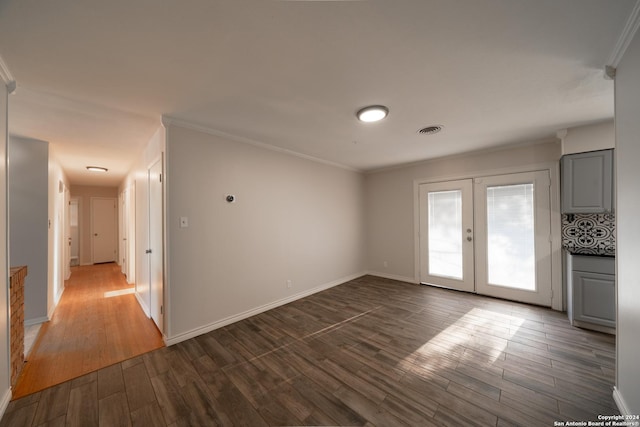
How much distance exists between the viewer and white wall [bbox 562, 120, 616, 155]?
2.73 m

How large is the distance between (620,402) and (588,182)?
241 centimetres

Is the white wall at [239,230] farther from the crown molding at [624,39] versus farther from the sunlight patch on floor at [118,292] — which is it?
the crown molding at [624,39]

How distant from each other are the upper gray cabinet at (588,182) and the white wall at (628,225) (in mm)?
1622

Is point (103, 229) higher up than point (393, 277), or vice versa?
point (103, 229)

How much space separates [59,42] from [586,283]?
17.3 feet

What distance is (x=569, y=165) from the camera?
2.90 m

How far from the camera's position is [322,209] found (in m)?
4.40

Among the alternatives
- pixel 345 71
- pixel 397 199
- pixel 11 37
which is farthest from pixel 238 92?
pixel 397 199

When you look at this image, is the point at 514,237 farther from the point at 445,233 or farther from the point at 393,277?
the point at 393,277

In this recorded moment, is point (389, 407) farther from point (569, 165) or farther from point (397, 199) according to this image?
point (397, 199)

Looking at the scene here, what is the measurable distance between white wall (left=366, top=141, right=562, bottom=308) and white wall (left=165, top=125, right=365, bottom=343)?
1254 millimetres

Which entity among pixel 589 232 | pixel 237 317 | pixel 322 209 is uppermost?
pixel 322 209

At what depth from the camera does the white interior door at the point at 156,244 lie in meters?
2.64

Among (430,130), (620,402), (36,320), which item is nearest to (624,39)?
(430,130)
